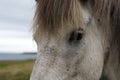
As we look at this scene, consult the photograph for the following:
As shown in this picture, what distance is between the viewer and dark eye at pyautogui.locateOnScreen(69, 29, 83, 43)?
12.1 feet

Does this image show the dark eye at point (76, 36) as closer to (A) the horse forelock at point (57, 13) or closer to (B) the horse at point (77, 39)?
(B) the horse at point (77, 39)

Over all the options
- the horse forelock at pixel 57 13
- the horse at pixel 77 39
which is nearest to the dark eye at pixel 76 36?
the horse at pixel 77 39

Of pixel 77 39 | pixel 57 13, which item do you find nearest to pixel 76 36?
pixel 77 39

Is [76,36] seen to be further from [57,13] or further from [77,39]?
[57,13]

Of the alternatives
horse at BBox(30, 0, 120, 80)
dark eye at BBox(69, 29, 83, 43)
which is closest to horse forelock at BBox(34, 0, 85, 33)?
horse at BBox(30, 0, 120, 80)

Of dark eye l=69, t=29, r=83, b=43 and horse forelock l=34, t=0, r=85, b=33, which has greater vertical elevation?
horse forelock l=34, t=0, r=85, b=33

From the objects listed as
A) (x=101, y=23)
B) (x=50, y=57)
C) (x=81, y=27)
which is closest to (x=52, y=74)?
(x=50, y=57)

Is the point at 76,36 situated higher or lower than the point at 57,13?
lower

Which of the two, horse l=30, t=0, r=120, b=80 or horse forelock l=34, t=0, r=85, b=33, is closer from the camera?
horse l=30, t=0, r=120, b=80

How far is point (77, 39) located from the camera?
3.74m

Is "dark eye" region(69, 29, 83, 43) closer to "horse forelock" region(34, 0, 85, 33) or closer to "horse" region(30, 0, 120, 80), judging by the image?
"horse" region(30, 0, 120, 80)

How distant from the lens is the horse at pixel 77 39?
3.58 m

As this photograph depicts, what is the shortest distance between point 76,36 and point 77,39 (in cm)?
6

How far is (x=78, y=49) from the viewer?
3.74 metres
